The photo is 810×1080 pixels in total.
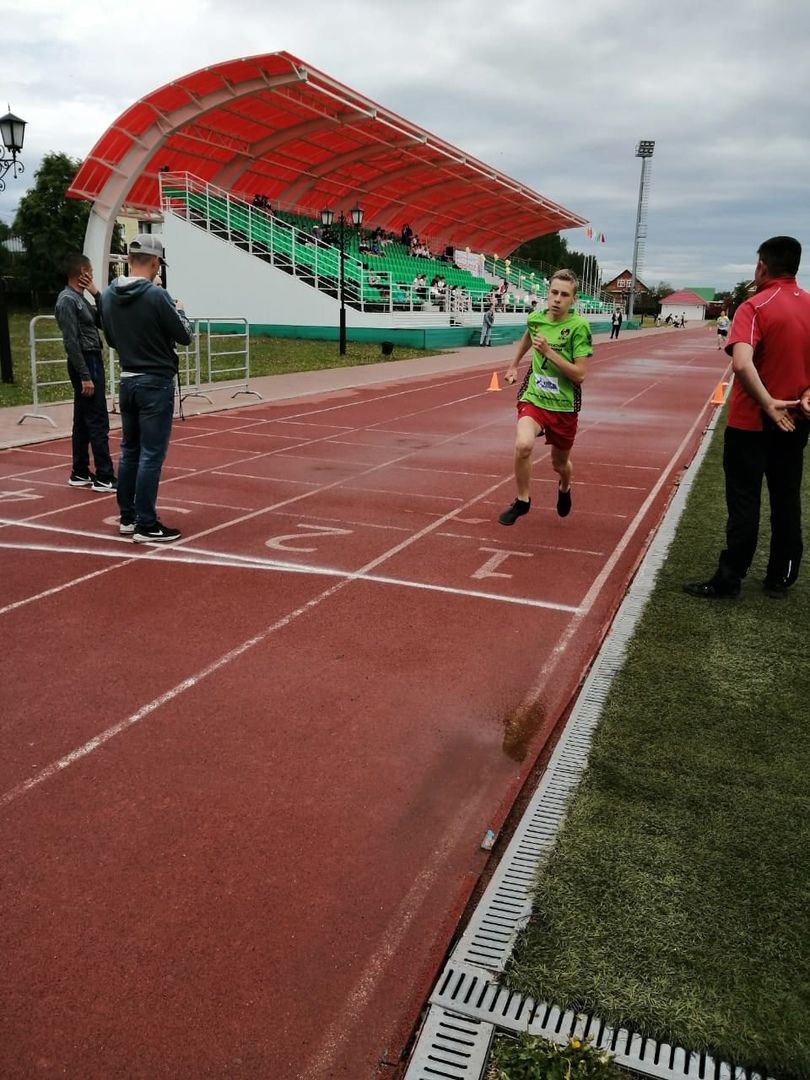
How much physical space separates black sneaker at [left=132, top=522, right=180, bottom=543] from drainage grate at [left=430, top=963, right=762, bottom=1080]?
5.06 meters

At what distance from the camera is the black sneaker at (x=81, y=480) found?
8945 mm

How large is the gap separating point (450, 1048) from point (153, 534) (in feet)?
17.5

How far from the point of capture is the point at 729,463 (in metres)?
5.62

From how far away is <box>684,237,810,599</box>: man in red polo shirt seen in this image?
5.23 m

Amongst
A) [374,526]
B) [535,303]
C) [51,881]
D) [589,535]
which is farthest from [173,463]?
[535,303]

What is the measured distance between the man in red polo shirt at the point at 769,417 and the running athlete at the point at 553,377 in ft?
4.95

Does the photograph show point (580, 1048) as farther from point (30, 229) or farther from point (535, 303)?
point (30, 229)

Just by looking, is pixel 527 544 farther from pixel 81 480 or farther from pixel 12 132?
pixel 12 132

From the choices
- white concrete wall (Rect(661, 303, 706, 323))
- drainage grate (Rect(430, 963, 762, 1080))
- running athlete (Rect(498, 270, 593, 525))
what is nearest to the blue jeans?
running athlete (Rect(498, 270, 593, 525))

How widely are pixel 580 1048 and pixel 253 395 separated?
601 inches

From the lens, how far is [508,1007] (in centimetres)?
244

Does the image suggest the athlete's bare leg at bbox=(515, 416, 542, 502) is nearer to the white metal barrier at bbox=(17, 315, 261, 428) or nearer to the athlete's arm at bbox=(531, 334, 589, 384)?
the athlete's arm at bbox=(531, 334, 589, 384)

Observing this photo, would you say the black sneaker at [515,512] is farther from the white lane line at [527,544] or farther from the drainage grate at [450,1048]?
the drainage grate at [450,1048]

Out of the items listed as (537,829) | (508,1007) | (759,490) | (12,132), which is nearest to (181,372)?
(12,132)
